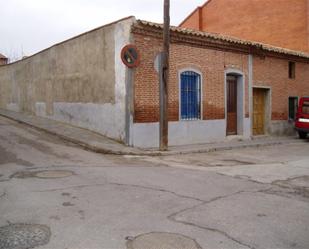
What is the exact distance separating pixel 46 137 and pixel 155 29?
223 inches

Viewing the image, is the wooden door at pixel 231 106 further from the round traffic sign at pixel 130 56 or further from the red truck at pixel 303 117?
the round traffic sign at pixel 130 56

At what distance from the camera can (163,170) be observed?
9.77m

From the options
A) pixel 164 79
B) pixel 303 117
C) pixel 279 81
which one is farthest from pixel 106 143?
pixel 279 81

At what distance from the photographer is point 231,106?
18.0 metres

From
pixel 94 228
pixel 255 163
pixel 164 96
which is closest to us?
pixel 94 228

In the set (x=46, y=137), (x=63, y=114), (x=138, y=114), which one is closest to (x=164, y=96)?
(x=138, y=114)

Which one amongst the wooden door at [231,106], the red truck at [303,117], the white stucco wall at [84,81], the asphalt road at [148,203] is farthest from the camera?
the red truck at [303,117]

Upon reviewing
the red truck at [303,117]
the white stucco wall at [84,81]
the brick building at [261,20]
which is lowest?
the red truck at [303,117]

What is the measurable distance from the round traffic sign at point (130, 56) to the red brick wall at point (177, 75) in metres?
0.44

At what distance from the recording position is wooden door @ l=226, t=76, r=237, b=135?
17781mm

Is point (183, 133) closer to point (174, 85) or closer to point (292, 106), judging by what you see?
point (174, 85)

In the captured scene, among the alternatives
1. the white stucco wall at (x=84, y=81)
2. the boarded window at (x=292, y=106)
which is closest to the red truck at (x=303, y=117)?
the boarded window at (x=292, y=106)

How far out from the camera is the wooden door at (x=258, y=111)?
63.5 feet

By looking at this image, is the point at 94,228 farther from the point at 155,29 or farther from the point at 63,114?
the point at 63,114
